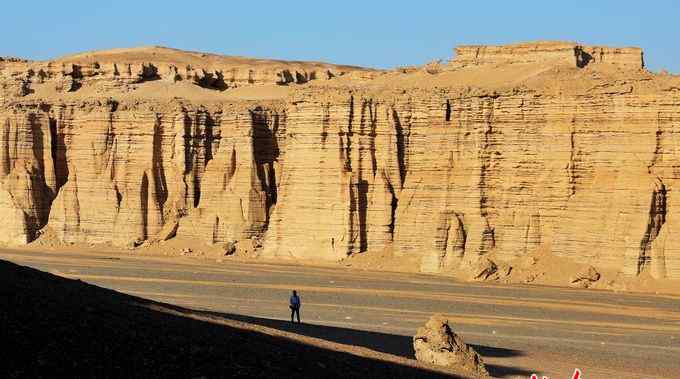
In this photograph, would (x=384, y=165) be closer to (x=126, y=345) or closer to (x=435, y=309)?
(x=435, y=309)

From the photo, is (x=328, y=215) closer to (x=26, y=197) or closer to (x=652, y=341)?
(x=26, y=197)

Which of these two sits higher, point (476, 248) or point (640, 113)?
point (640, 113)

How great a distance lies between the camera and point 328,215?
197 ft

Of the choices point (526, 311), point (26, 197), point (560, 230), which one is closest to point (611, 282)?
point (560, 230)

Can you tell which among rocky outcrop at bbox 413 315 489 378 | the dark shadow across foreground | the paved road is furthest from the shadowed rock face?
the dark shadow across foreground

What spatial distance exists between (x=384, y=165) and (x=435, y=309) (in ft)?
62.2

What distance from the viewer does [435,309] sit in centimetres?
4144

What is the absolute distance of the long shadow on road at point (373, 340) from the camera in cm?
2789

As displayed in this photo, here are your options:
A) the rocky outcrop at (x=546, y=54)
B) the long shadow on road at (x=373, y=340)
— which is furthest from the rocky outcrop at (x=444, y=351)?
the rocky outcrop at (x=546, y=54)

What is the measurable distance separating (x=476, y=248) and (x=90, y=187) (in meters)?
27.8

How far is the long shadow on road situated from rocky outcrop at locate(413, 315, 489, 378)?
11.5 ft

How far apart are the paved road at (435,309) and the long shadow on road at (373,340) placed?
5 centimetres

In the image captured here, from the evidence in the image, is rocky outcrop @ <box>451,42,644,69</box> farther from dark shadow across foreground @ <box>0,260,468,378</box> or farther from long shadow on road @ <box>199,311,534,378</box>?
dark shadow across foreground @ <box>0,260,468,378</box>

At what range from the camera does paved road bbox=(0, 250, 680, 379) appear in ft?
100
